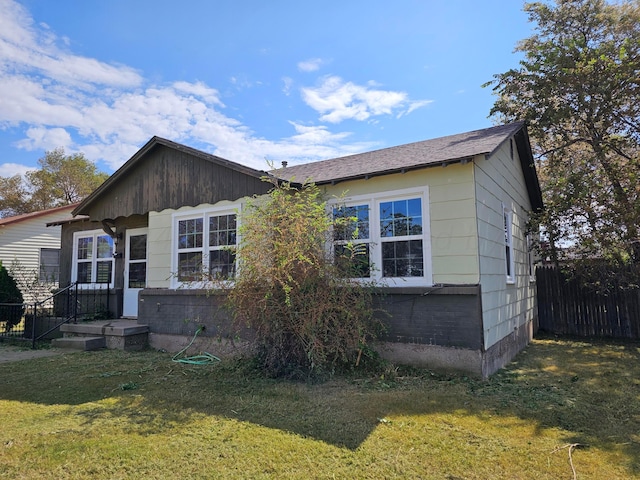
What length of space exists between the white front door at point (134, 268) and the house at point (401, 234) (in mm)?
36

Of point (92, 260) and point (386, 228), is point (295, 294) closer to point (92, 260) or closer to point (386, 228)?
point (386, 228)

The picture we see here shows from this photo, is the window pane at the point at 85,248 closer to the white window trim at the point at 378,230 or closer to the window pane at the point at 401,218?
the white window trim at the point at 378,230

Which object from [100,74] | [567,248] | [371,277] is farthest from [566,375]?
[100,74]

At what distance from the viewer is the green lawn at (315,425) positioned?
334 cm

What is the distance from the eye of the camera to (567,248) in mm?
10828

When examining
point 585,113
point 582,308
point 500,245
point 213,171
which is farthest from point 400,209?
point 585,113

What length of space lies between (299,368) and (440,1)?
7932 mm

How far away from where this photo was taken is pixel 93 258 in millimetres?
11938

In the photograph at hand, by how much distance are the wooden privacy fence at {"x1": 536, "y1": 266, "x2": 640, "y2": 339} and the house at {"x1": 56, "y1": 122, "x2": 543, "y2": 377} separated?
32.5 inches

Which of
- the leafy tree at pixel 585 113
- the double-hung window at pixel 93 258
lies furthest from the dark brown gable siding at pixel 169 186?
the leafy tree at pixel 585 113

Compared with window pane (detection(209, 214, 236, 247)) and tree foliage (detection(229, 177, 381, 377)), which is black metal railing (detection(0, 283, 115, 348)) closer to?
window pane (detection(209, 214, 236, 247))

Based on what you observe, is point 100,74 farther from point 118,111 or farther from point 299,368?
point 299,368

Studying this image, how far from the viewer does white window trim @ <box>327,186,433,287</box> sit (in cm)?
658

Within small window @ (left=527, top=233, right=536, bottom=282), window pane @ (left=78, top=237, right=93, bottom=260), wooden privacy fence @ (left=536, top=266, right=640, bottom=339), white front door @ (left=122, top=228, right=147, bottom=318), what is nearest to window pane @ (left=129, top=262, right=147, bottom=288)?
white front door @ (left=122, top=228, right=147, bottom=318)
